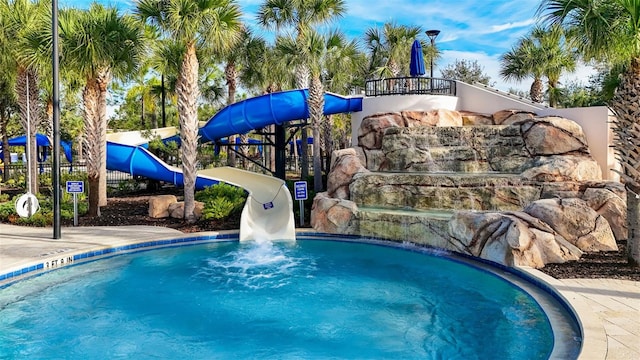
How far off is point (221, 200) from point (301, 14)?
7.40 metres

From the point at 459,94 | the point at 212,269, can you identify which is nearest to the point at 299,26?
the point at 459,94

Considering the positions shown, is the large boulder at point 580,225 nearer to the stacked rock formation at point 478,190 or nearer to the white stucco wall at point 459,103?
the stacked rock formation at point 478,190

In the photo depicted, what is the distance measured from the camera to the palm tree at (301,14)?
1592 cm

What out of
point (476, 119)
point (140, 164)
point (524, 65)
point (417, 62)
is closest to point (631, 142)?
point (476, 119)

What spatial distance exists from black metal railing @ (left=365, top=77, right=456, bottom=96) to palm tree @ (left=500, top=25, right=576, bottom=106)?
16.9 feet

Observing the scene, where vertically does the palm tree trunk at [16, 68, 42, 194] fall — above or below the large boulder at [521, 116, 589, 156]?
above

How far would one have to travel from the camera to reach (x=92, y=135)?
13.7 m

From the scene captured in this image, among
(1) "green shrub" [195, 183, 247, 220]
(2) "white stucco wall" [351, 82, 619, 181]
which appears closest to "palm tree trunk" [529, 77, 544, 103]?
(2) "white stucco wall" [351, 82, 619, 181]

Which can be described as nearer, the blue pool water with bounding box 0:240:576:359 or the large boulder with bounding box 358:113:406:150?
the blue pool water with bounding box 0:240:576:359

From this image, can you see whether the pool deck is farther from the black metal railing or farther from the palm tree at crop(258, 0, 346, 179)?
the black metal railing

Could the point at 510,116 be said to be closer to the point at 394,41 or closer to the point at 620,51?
the point at 394,41

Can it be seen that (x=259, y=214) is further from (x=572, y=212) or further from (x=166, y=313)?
(x=572, y=212)

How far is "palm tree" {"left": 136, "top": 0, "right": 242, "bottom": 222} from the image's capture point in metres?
12.1

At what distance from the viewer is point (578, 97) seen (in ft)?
81.3
